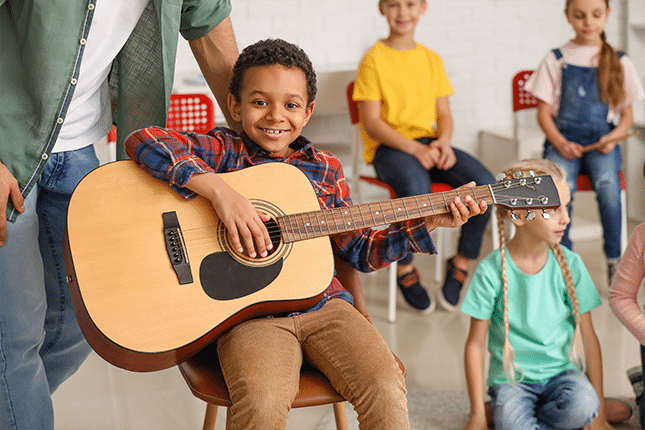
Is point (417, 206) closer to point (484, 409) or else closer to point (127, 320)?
point (127, 320)

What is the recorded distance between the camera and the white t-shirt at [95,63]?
4.45 feet

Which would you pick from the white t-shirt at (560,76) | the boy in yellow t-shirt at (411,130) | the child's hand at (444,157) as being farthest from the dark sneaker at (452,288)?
the white t-shirt at (560,76)

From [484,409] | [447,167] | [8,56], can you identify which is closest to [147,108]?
[8,56]

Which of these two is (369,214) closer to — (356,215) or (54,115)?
(356,215)

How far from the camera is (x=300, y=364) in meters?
1.32

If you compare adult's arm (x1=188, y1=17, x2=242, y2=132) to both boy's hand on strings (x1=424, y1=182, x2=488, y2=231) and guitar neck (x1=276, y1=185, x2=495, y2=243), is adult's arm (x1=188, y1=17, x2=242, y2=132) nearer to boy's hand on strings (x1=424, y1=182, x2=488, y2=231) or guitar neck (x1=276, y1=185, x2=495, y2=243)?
guitar neck (x1=276, y1=185, x2=495, y2=243)

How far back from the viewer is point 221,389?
1277mm

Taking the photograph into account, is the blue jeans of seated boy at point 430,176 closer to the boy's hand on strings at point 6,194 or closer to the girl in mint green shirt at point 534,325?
the girl in mint green shirt at point 534,325

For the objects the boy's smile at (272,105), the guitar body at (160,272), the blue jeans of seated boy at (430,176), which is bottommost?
the blue jeans of seated boy at (430,176)

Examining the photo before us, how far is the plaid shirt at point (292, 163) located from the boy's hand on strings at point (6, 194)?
23cm

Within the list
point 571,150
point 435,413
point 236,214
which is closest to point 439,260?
point 571,150

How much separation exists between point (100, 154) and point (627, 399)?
7.89 ft

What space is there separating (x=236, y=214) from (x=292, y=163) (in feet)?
0.87

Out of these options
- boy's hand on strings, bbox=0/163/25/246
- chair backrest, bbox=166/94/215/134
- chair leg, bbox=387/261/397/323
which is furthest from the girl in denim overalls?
boy's hand on strings, bbox=0/163/25/246
